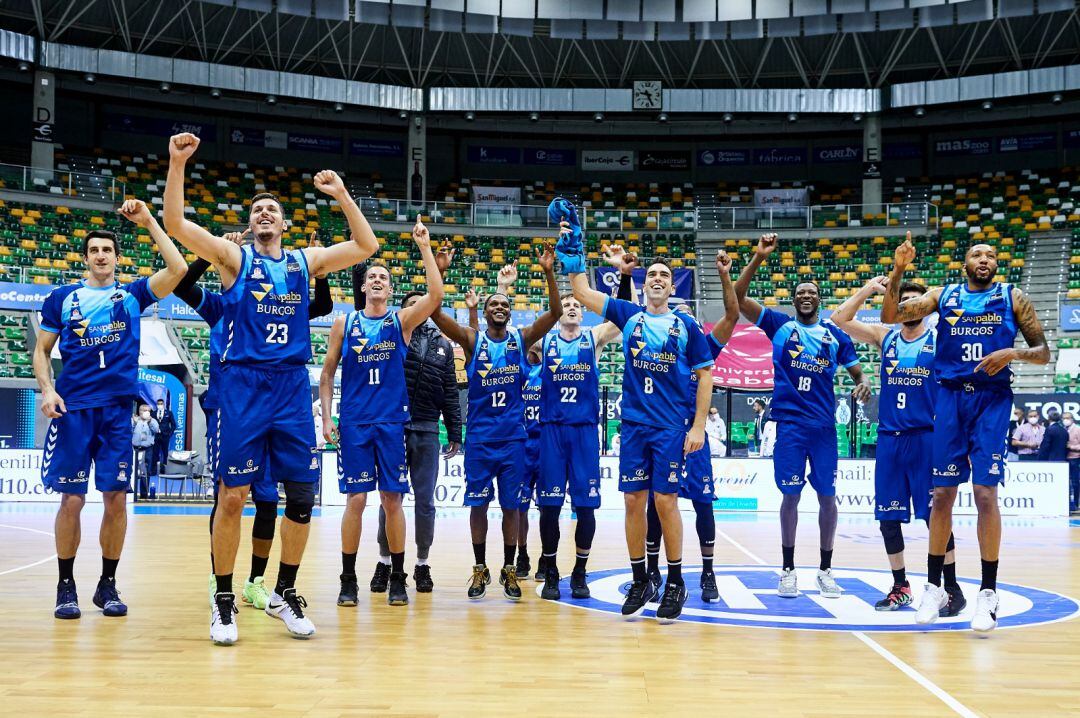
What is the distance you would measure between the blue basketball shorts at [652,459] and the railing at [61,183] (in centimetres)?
2793

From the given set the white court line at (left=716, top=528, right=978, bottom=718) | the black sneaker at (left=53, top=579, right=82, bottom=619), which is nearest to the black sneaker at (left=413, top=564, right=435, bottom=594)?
the black sneaker at (left=53, top=579, right=82, bottom=619)

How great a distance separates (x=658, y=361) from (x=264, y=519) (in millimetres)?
2744

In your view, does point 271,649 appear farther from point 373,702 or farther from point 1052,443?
point 1052,443

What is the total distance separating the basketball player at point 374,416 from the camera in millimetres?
6863

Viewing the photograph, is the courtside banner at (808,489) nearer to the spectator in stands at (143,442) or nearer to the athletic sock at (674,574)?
the spectator in stands at (143,442)

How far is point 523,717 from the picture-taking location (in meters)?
4.00

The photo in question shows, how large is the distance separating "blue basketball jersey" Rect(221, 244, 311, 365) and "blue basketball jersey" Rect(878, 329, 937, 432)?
429cm

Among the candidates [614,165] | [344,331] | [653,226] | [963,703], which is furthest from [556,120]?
[963,703]

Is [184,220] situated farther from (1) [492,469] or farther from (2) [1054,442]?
(2) [1054,442]

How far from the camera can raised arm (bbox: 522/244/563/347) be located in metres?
6.92

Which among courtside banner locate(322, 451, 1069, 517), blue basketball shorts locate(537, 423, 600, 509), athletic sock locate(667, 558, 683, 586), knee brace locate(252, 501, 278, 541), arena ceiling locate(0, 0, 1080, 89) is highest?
arena ceiling locate(0, 0, 1080, 89)

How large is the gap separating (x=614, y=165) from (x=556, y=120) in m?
3.12

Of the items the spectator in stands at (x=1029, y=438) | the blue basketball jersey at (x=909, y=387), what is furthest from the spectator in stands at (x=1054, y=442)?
the blue basketball jersey at (x=909, y=387)

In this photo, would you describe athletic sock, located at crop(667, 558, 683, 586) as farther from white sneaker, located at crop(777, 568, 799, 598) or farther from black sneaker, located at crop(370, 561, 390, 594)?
black sneaker, located at crop(370, 561, 390, 594)
